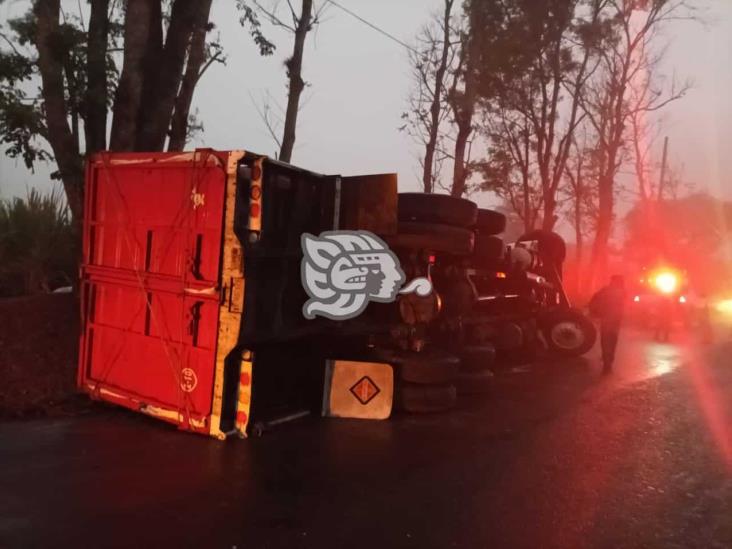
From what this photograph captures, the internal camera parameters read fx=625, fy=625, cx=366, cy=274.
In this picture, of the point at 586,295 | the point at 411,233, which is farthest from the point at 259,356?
the point at 586,295

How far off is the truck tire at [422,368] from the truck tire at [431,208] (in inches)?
69.6

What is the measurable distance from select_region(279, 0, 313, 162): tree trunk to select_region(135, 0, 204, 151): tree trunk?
13.3ft

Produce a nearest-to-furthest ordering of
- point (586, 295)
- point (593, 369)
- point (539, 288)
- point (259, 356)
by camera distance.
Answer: point (259, 356) < point (593, 369) < point (539, 288) < point (586, 295)

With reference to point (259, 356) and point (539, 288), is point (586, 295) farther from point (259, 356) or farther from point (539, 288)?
point (259, 356)

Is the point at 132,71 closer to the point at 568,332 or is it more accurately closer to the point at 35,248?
the point at 35,248

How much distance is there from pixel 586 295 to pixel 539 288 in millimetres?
18903

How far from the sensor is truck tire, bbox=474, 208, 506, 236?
9.04 meters

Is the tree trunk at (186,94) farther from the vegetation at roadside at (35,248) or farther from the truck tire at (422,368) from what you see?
the truck tire at (422,368)

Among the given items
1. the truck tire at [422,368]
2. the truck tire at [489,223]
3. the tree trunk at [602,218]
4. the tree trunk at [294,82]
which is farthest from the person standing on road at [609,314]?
the tree trunk at [602,218]

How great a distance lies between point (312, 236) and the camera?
589 centimetres

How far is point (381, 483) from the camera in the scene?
14.7 ft

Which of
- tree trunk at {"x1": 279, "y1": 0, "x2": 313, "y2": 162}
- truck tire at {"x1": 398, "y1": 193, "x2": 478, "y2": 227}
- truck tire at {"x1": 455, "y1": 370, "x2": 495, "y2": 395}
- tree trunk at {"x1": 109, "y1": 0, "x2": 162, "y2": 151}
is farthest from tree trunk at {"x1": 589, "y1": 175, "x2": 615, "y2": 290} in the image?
tree trunk at {"x1": 109, "y1": 0, "x2": 162, "y2": 151}

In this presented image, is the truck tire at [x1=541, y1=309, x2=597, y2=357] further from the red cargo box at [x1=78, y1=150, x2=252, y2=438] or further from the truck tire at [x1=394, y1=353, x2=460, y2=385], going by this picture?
the red cargo box at [x1=78, y1=150, x2=252, y2=438]

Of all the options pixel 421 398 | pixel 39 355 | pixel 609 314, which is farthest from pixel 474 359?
pixel 39 355
